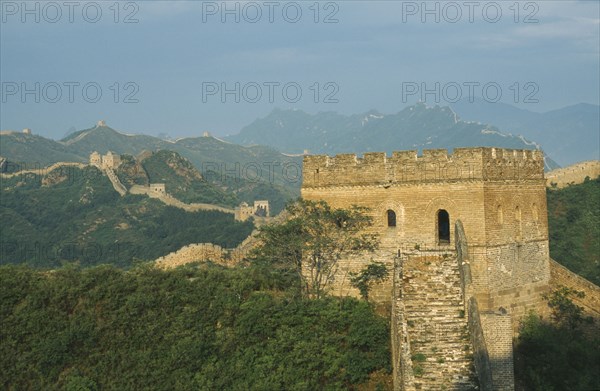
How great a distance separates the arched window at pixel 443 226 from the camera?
23312 millimetres

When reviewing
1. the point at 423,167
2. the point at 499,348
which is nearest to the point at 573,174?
the point at 423,167

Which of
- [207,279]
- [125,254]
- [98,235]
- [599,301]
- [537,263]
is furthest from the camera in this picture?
[98,235]

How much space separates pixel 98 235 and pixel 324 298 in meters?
59.5

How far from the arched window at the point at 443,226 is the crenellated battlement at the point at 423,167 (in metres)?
1.27

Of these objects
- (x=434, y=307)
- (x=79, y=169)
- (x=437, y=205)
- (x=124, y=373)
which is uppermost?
(x=79, y=169)

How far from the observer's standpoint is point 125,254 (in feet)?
223

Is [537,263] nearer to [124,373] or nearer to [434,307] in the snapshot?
[434,307]

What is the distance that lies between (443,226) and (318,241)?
3727 millimetres

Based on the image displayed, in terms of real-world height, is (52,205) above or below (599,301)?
above

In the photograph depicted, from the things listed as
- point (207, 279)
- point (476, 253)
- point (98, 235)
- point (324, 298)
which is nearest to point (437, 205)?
point (476, 253)

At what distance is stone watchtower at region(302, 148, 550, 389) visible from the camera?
72.7 ft

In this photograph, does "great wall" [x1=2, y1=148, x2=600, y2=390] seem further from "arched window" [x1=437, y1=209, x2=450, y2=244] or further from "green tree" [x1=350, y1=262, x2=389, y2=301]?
"green tree" [x1=350, y1=262, x2=389, y2=301]

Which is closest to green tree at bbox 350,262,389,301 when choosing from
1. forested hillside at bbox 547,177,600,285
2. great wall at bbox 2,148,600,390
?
great wall at bbox 2,148,600,390

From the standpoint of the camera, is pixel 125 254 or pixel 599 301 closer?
pixel 599 301
